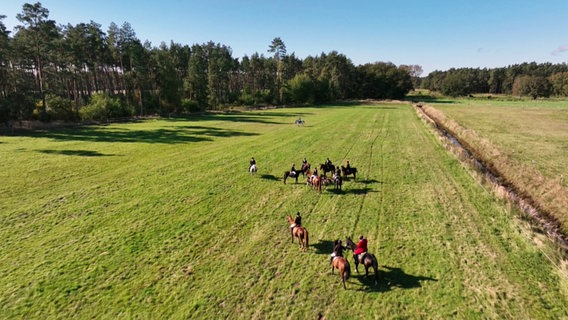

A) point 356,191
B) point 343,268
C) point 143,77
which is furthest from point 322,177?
point 143,77

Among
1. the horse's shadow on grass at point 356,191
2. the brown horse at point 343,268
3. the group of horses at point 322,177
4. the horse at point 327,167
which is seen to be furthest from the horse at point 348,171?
the brown horse at point 343,268

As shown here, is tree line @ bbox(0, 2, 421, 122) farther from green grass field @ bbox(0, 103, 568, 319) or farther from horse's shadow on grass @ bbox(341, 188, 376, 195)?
horse's shadow on grass @ bbox(341, 188, 376, 195)

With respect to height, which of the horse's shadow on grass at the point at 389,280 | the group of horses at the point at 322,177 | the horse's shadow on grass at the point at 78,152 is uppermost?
the horse's shadow on grass at the point at 78,152

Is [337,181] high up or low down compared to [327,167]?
down

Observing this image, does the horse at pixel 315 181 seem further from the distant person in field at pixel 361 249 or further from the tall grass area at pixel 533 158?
the tall grass area at pixel 533 158

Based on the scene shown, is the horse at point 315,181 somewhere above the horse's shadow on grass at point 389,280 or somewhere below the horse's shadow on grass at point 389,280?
above

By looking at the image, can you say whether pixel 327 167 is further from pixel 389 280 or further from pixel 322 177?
pixel 389 280

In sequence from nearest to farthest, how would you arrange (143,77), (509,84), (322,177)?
(322,177) < (143,77) < (509,84)

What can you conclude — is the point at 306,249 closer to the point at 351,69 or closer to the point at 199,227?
the point at 199,227
